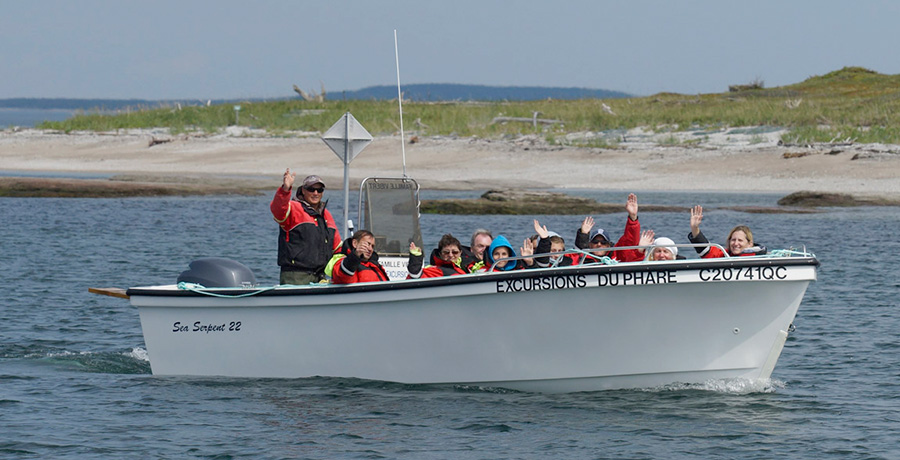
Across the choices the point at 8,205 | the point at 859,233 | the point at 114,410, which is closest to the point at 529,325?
the point at 114,410

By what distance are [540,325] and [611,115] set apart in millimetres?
39135

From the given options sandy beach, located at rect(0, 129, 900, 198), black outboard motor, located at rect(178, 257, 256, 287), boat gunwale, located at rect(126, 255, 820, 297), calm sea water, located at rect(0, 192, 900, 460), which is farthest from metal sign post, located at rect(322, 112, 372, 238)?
sandy beach, located at rect(0, 129, 900, 198)

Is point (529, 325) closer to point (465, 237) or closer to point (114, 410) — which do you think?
point (114, 410)

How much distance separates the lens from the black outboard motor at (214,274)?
34.9ft

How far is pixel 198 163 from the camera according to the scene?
46156 millimetres

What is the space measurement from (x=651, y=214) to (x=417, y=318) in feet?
68.4

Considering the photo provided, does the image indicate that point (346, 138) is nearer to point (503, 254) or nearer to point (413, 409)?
point (503, 254)

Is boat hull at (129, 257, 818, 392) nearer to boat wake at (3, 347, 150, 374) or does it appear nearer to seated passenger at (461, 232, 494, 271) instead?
seated passenger at (461, 232, 494, 271)

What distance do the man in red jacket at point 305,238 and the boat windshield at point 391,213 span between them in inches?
52.0

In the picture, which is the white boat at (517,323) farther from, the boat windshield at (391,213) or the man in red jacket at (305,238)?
the boat windshield at (391,213)

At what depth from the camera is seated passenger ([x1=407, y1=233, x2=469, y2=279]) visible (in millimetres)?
9797

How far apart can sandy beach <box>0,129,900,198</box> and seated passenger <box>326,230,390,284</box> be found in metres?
26.1

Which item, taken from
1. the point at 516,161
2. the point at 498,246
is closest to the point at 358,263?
the point at 498,246

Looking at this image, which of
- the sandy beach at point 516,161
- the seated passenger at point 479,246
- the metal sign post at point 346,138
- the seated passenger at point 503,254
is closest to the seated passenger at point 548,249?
the seated passenger at point 503,254
